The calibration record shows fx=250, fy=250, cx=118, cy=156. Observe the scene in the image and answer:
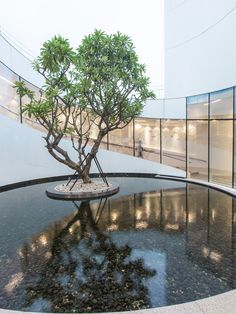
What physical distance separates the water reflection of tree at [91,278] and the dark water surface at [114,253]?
0.4 inches

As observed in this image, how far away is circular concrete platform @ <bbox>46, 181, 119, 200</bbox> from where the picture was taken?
802 cm

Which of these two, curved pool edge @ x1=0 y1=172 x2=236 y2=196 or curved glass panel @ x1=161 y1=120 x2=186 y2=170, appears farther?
curved glass panel @ x1=161 y1=120 x2=186 y2=170

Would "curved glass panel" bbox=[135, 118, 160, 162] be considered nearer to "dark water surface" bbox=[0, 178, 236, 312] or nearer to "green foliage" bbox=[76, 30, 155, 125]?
"green foliage" bbox=[76, 30, 155, 125]

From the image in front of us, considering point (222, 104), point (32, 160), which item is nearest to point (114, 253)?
point (32, 160)

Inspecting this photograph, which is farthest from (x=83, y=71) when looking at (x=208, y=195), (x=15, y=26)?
(x=15, y=26)

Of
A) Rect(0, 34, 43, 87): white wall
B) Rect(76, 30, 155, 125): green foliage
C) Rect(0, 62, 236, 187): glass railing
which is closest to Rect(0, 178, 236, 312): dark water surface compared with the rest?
Rect(0, 62, 236, 187): glass railing

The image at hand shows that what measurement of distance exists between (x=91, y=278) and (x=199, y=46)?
11.7m

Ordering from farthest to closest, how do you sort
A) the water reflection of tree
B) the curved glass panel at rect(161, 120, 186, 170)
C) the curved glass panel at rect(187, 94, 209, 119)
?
the curved glass panel at rect(161, 120, 186, 170) → the curved glass panel at rect(187, 94, 209, 119) → the water reflection of tree

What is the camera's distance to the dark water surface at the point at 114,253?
2.93m

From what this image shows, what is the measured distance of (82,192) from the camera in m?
8.16

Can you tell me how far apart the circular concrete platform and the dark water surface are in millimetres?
588

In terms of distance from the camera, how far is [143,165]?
12.3 metres

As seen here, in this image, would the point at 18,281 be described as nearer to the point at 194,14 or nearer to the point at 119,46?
the point at 119,46

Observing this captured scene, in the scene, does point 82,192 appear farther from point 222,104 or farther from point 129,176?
point 222,104
